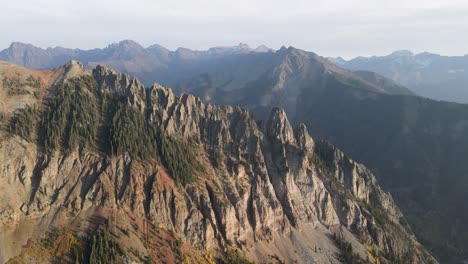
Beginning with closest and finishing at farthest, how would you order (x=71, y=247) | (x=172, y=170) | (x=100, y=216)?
(x=71, y=247), (x=100, y=216), (x=172, y=170)

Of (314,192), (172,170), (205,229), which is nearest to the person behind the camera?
(205,229)

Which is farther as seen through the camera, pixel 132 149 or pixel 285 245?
pixel 285 245

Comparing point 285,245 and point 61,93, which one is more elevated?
point 61,93

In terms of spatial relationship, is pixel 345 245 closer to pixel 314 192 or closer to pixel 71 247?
pixel 314 192

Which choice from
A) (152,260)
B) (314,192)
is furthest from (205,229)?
(314,192)

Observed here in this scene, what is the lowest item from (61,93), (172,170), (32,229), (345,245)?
(345,245)

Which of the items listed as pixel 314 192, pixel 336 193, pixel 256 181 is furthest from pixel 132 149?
pixel 336 193
